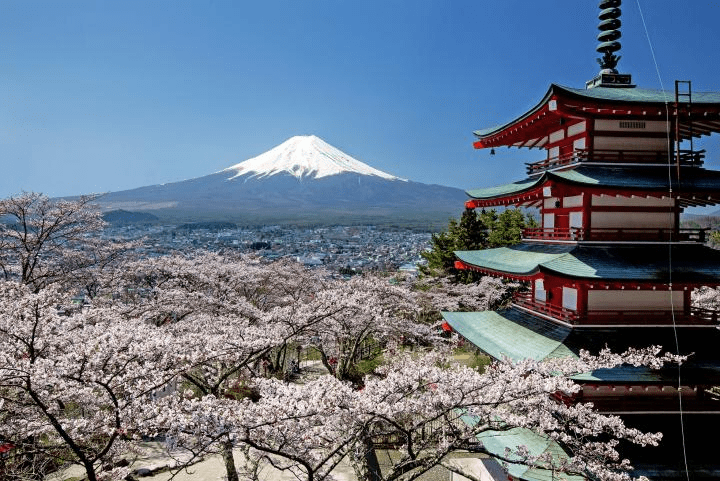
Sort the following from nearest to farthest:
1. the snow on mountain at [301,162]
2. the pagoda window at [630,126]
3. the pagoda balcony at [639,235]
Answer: the pagoda balcony at [639,235] → the pagoda window at [630,126] → the snow on mountain at [301,162]

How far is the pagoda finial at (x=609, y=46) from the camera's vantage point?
1017 centimetres

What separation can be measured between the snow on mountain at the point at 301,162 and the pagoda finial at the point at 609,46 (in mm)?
163767

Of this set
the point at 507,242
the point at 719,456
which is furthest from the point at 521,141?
the point at 507,242

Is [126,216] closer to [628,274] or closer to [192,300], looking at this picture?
[192,300]

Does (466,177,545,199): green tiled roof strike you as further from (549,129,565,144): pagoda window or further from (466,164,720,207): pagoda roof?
(549,129,565,144): pagoda window

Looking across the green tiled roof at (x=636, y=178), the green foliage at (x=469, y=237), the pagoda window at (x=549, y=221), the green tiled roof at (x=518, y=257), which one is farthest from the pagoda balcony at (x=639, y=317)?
the green foliage at (x=469, y=237)

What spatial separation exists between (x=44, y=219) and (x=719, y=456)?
18.5m

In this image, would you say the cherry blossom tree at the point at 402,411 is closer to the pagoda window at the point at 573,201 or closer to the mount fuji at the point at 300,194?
the pagoda window at the point at 573,201

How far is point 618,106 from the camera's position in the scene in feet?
27.7

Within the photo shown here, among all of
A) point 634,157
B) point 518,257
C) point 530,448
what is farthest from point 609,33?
point 530,448

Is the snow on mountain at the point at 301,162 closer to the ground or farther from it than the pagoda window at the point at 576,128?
farther from it

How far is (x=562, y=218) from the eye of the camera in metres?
10.1

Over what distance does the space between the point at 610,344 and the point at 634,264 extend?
5.27 ft

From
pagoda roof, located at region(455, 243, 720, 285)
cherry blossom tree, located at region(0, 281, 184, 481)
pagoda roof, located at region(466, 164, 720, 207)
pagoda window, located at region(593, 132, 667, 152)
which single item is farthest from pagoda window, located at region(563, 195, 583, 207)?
cherry blossom tree, located at region(0, 281, 184, 481)
